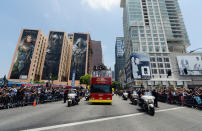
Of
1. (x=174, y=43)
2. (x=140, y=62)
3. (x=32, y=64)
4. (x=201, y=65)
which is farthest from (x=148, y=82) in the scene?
(x=32, y=64)

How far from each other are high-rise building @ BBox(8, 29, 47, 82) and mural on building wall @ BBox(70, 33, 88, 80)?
81.6ft

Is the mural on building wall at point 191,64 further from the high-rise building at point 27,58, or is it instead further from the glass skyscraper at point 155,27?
the high-rise building at point 27,58

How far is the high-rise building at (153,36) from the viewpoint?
56.8 m

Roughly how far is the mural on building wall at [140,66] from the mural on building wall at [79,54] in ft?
131

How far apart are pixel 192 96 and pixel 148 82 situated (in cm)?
4682

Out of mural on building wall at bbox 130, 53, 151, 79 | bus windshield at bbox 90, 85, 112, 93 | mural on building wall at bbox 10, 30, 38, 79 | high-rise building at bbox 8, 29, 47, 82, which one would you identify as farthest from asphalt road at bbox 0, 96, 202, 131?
mural on building wall at bbox 10, 30, 38, 79

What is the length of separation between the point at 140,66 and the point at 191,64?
3037cm

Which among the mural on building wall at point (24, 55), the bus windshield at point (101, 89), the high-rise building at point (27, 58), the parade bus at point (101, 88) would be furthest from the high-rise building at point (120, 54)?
the bus windshield at point (101, 89)

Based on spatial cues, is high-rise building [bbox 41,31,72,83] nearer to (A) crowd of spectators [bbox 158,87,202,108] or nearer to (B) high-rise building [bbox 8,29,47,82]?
(B) high-rise building [bbox 8,29,47,82]

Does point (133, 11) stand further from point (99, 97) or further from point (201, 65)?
point (99, 97)

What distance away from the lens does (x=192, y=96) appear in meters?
11.3

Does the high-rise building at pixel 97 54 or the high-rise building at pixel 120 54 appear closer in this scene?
the high-rise building at pixel 120 54

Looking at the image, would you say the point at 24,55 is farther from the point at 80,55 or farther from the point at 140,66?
the point at 140,66

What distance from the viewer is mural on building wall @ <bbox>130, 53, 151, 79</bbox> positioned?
54.1 metres
